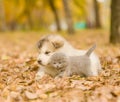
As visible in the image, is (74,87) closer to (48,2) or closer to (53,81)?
(53,81)

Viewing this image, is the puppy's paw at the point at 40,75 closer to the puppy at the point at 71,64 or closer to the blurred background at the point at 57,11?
the puppy at the point at 71,64

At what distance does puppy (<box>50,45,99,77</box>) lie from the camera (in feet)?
22.4

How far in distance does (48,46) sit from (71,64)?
1.64 feet

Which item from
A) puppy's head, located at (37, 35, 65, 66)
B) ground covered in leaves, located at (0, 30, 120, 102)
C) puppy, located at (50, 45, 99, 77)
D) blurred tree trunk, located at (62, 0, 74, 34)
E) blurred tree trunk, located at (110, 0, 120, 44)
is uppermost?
blurred tree trunk, located at (62, 0, 74, 34)

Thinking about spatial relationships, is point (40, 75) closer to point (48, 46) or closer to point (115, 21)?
point (48, 46)

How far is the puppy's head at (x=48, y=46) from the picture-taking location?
22.6 ft

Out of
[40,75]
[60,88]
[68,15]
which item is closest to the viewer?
[60,88]

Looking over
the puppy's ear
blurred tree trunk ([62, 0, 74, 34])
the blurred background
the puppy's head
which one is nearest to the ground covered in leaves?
the puppy's head

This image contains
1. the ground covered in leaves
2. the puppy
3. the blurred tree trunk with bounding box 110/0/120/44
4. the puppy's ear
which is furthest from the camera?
the blurred tree trunk with bounding box 110/0/120/44

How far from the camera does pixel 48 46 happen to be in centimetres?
696

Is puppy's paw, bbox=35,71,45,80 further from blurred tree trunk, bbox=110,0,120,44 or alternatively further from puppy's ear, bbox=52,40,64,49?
blurred tree trunk, bbox=110,0,120,44

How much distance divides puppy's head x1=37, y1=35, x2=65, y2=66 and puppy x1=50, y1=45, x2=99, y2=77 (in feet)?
0.51

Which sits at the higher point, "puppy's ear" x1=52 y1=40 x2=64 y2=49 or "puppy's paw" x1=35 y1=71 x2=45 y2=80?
"puppy's ear" x1=52 y1=40 x2=64 y2=49

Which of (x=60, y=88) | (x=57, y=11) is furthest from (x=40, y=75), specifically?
(x=57, y=11)
